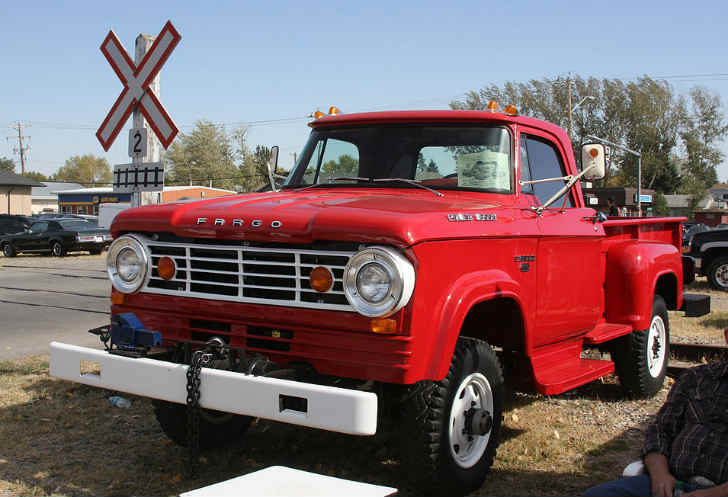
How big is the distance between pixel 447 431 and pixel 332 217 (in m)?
1.25

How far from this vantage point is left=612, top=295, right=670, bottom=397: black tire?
645cm

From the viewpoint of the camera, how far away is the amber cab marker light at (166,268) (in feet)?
14.4

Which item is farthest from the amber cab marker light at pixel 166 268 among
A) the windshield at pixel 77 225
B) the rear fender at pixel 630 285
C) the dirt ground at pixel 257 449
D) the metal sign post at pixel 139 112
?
the windshield at pixel 77 225

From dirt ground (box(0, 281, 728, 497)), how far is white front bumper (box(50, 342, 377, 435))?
75cm

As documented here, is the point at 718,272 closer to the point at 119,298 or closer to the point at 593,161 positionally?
the point at 593,161

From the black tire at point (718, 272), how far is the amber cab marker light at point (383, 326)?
14472 millimetres

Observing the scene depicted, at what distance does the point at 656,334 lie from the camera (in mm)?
6855

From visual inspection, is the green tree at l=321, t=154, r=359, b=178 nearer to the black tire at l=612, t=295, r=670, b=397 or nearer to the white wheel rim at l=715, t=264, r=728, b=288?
the black tire at l=612, t=295, r=670, b=397

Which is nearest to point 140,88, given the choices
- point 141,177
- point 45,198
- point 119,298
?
point 141,177

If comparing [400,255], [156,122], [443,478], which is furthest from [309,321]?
[156,122]

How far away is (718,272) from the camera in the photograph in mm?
16328

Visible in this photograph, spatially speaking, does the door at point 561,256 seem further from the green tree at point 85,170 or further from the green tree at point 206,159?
the green tree at point 85,170

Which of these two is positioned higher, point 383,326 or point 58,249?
point 383,326

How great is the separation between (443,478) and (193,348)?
4.93 feet
